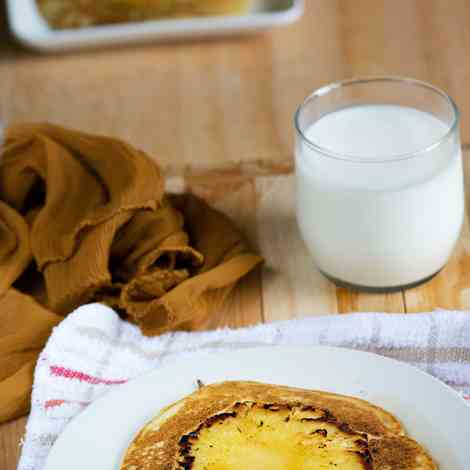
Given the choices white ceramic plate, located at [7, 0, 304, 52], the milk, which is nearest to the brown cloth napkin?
the milk

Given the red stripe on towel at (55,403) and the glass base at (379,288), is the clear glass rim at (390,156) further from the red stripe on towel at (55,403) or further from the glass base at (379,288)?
the red stripe on towel at (55,403)

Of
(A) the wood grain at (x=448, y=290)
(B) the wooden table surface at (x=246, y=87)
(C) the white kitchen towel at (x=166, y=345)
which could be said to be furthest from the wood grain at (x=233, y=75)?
(C) the white kitchen towel at (x=166, y=345)

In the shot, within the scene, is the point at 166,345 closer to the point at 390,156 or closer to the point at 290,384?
the point at 290,384

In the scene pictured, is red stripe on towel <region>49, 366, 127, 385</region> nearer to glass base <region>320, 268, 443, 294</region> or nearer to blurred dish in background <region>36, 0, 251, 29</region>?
glass base <region>320, 268, 443, 294</region>

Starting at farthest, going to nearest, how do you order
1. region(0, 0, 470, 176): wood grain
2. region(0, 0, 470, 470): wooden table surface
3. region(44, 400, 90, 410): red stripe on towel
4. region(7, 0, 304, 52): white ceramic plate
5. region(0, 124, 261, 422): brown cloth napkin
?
region(7, 0, 304, 52): white ceramic plate < region(0, 0, 470, 176): wood grain < region(0, 0, 470, 470): wooden table surface < region(0, 124, 261, 422): brown cloth napkin < region(44, 400, 90, 410): red stripe on towel

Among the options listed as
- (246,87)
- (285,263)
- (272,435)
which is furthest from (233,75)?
(272,435)

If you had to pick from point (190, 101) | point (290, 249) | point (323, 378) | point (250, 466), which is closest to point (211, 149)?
point (190, 101)

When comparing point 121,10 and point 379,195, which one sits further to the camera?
point 121,10

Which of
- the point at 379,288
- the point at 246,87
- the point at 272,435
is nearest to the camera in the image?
the point at 272,435
